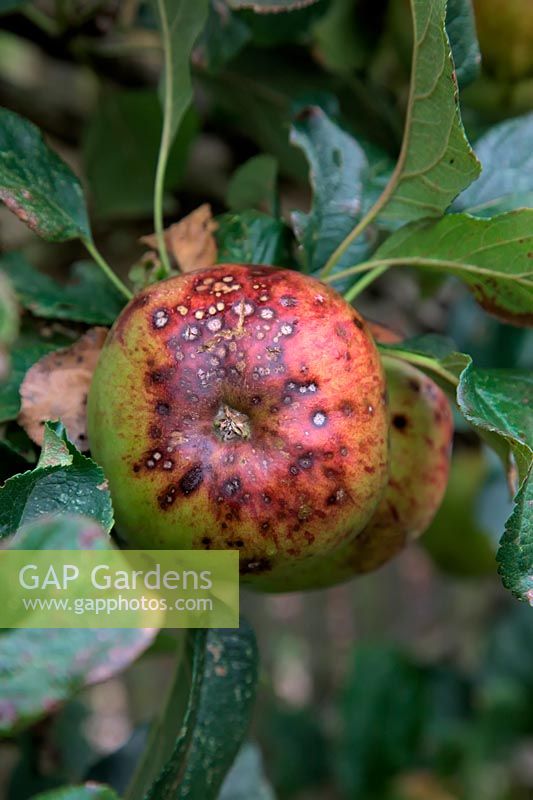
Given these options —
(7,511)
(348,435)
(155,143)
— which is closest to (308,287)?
(348,435)

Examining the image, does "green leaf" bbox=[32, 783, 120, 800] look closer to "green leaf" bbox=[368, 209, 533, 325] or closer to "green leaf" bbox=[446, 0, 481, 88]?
"green leaf" bbox=[368, 209, 533, 325]

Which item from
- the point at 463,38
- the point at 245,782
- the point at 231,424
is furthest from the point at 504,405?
the point at 245,782

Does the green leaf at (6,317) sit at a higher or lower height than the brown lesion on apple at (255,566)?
higher

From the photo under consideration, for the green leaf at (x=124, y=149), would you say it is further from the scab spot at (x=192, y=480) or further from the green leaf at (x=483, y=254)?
the scab spot at (x=192, y=480)

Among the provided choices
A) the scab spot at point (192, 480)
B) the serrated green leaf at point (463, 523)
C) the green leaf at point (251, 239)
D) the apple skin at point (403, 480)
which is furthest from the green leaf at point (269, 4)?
the serrated green leaf at point (463, 523)

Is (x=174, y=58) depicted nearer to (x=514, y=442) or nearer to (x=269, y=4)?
(x=269, y=4)

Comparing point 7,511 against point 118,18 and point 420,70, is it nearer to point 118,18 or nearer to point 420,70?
point 420,70

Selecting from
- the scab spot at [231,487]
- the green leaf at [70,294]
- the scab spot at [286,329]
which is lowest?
the scab spot at [231,487]
